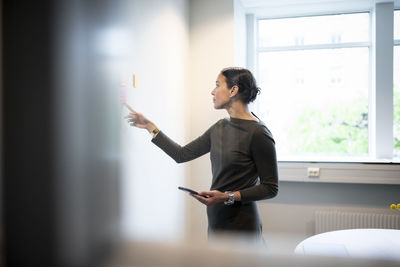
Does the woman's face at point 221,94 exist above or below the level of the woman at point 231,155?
above

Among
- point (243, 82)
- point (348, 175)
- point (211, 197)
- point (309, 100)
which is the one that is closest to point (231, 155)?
point (211, 197)

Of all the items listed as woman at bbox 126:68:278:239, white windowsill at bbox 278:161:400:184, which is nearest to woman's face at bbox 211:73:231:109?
woman at bbox 126:68:278:239

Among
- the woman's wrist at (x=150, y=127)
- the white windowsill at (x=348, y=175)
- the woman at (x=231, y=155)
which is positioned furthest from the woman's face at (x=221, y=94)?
the white windowsill at (x=348, y=175)

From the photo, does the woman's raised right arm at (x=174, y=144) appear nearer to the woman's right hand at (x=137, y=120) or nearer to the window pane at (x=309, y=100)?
the woman's right hand at (x=137, y=120)

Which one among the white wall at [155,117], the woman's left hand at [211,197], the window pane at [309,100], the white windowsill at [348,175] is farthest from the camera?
the white windowsill at [348,175]

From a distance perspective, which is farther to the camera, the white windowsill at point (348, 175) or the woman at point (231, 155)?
the white windowsill at point (348, 175)

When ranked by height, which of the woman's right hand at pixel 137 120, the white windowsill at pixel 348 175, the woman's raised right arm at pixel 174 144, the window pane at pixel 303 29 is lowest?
the white windowsill at pixel 348 175

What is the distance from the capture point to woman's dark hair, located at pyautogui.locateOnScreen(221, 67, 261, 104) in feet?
1.34

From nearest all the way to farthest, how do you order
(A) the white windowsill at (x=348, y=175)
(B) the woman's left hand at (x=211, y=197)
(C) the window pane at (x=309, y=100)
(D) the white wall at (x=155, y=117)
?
(D) the white wall at (x=155, y=117)
(B) the woman's left hand at (x=211, y=197)
(C) the window pane at (x=309, y=100)
(A) the white windowsill at (x=348, y=175)

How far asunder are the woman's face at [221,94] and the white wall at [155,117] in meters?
0.05

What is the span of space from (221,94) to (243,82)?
4 centimetres

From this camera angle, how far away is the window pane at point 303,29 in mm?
526

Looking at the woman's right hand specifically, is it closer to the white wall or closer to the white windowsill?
the white wall

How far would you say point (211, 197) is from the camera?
33cm
